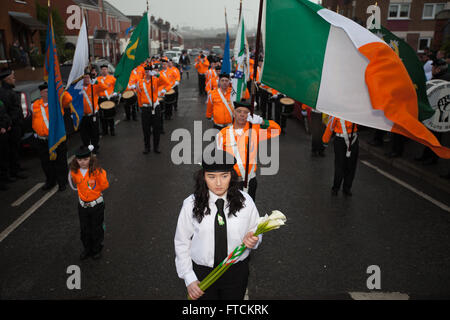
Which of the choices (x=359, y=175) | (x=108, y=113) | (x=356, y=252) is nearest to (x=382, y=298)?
(x=356, y=252)

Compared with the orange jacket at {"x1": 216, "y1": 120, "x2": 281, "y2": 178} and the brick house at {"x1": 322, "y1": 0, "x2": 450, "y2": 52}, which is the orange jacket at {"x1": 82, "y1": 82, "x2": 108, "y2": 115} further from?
the brick house at {"x1": 322, "y1": 0, "x2": 450, "y2": 52}

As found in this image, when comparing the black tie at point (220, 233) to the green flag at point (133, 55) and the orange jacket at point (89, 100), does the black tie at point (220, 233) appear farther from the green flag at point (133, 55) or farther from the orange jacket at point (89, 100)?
the orange jacket at point (89, 100)

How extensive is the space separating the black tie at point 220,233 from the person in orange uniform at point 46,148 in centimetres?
539

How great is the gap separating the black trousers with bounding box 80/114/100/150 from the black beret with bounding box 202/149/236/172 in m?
7.31

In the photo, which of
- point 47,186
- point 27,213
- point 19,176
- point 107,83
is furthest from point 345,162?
point 107,83

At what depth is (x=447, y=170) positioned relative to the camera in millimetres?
8070

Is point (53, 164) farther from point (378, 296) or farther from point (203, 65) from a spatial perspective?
point (203, 65)

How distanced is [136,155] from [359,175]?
546 centimetres

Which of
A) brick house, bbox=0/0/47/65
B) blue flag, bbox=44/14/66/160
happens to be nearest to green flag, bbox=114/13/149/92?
blue flag, bbox=44/14/66/160

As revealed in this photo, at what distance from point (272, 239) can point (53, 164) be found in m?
4.61

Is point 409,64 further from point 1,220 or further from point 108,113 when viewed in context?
point 108,113

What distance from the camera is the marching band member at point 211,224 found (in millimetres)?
2691

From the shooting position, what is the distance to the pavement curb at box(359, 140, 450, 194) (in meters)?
7.37

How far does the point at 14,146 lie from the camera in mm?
7902
